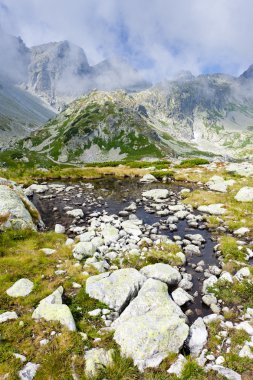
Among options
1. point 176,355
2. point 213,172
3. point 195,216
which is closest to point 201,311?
point 176,355

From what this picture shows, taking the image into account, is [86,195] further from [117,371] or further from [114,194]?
[117,371]

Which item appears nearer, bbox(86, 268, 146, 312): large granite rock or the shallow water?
bbox(86, 268, 146, 312): large granite rock

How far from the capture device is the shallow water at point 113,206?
1397 cm

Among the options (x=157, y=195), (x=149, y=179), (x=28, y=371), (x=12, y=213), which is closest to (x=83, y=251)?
(x=12, y=213)

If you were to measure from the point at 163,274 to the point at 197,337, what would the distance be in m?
4.02

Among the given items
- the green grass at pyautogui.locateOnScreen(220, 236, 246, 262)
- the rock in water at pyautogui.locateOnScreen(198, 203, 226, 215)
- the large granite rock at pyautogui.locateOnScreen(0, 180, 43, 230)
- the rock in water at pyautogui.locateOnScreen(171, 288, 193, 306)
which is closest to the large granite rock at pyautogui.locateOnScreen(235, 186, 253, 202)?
the rock in water at pyautogui.locateOnScreen(198, 203, 226, 215)

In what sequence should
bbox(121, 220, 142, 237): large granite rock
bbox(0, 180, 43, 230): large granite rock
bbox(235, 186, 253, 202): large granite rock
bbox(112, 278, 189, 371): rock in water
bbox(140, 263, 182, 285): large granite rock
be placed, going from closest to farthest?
bbox(112, 278, 189, 371): rock in water, bbox(140, 263, 182, 285): large granite rock, bbox(0, 180, 43, 230): large granite rock, bbox(121, 220, 142, 237): large granite rock, bbox(235, 186, 253, 202): large granite rock

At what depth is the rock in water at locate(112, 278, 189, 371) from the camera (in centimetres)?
788

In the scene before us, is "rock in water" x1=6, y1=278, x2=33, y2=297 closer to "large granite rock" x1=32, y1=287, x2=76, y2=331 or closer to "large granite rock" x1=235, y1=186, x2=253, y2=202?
"large granite rock" x1=32, y1=287, x2=76, y2=331

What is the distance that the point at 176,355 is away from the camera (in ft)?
26.1

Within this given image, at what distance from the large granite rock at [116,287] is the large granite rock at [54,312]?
1608mm

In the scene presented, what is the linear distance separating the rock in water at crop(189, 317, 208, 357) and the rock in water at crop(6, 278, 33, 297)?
23.1ft

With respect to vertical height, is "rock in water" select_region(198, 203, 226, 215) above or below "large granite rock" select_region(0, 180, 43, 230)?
below

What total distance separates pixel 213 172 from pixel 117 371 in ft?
161
